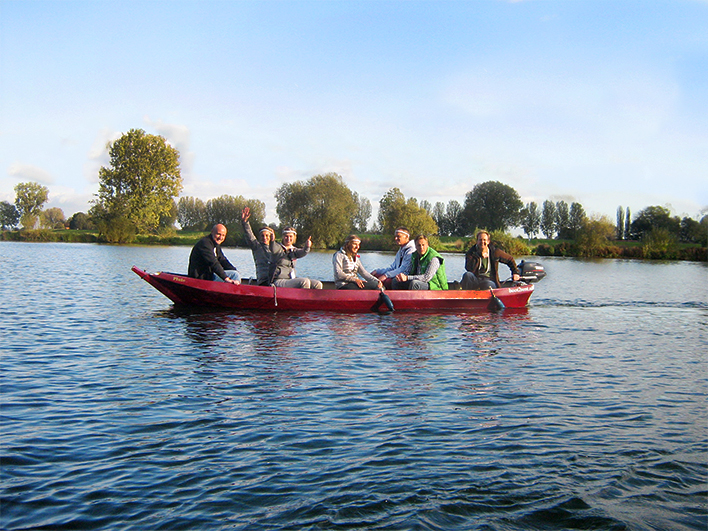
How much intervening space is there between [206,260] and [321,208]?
50026 millimetres

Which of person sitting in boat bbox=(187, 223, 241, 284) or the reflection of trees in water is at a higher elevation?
person sitting in boat bbox=(187, 223, 241, 284)

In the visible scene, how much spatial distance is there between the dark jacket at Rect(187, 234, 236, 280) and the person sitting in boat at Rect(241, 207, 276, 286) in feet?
2.67

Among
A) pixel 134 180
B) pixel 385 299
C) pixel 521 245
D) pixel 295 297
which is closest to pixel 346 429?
pixel 295 297

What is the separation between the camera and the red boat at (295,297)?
14.1 m

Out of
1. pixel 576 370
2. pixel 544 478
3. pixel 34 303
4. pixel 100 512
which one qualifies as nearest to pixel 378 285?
pixel 576 370

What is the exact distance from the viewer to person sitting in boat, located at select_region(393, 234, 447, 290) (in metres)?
14.5

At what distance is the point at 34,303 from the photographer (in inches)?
599

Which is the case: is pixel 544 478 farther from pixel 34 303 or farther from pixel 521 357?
pixel 34 303

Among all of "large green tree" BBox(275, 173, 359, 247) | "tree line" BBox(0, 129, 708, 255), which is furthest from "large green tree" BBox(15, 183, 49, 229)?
"large green tree" BBox(275, 173, 359, 247)

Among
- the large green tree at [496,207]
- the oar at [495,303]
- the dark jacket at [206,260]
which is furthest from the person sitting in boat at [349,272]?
the large green tree at [496,207]

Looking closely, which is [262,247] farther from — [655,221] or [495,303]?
[655,221]

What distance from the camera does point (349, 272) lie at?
14438mm

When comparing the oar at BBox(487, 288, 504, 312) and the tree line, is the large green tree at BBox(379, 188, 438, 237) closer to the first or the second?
the tree line

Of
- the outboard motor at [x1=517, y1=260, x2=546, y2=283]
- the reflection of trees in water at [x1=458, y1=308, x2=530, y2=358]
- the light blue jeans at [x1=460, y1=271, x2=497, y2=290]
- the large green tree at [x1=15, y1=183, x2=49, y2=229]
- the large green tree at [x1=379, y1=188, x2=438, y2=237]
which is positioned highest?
the large green tree at [x1=15, y1=183, x2=49, y2=229]
